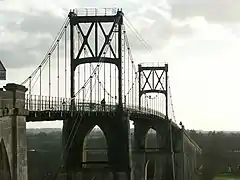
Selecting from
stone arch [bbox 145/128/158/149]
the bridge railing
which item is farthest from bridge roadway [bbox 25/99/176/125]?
stone arch [bbox 145/128/158/149]

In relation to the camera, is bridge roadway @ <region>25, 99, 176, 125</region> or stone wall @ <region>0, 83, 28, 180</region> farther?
bridge roadway @ <region>25, 99, 176, 125</region>

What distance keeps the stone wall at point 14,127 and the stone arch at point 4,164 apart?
0.36ft

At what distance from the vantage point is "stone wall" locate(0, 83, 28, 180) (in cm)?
2447

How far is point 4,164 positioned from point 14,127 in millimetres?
1766

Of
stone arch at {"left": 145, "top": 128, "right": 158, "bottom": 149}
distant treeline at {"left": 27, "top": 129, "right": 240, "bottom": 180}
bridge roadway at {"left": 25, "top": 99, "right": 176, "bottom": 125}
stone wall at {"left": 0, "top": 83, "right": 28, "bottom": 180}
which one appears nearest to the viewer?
stone wall at {"left": 0, "top": 83, "right": 28, "bottom": 180}

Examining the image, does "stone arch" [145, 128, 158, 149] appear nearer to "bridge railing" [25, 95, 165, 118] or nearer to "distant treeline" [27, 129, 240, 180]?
"distant treeline" [27, 129, 240, 180]

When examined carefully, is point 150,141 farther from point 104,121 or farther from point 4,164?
point 4,164

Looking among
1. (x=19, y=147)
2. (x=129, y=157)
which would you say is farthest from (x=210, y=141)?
(x=19, y=147)

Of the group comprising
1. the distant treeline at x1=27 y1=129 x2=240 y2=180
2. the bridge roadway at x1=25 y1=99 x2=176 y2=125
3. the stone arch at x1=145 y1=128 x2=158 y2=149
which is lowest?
the distant treeline at x1=27 y1=129 x2=240 y2=180

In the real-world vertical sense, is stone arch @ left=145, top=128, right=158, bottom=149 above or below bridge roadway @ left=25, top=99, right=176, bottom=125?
below

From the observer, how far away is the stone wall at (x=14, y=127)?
80.3ft

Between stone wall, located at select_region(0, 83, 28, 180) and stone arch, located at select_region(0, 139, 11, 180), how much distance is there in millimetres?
109

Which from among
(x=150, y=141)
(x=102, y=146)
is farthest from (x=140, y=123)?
(x=150, y=141)

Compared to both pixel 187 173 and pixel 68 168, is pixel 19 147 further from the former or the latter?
pixel 187 173
